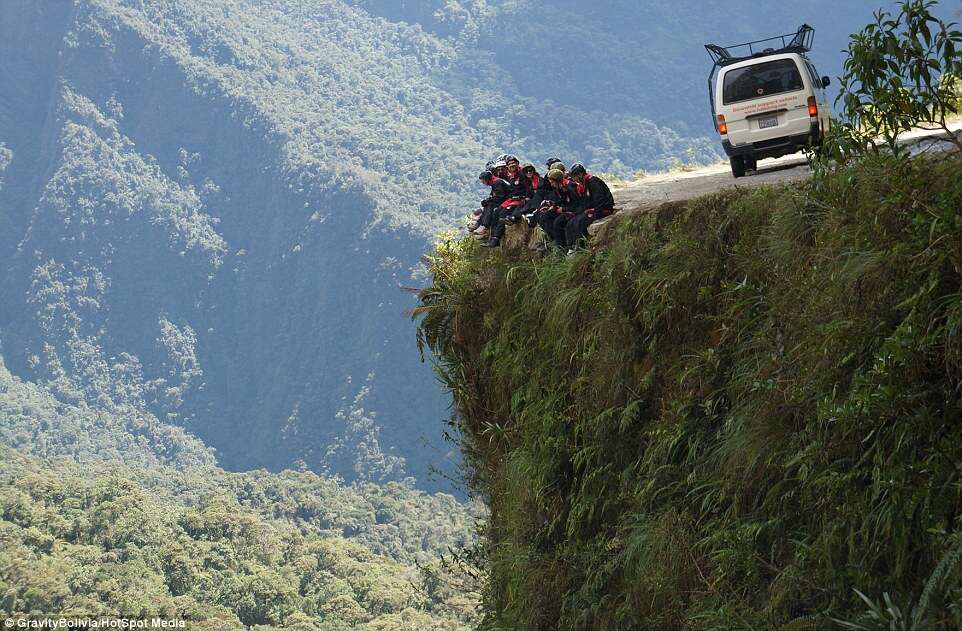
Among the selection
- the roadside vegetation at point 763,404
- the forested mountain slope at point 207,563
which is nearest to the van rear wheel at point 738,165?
the roadside vegetation at point 763,404

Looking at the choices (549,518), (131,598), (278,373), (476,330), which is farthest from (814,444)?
(278,373)

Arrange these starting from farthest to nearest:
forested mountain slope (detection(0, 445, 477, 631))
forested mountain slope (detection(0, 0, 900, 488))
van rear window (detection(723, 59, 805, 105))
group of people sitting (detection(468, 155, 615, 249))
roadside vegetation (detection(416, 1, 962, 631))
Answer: forested mountain slope (detection(0, 0, 900, 488))
forested mountain slope (detection(0, 445, 477, 631))
van rear window (detection(723, 59, 805, 105))
group of people sitting (detection(468, 155, 615, 249))
roadside vegetation (detection(416, 1, 962, 631))

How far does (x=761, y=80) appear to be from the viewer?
14812mm

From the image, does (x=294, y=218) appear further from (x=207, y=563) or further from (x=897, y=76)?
(x=897, y=76)

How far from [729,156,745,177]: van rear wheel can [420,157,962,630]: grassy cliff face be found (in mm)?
5839

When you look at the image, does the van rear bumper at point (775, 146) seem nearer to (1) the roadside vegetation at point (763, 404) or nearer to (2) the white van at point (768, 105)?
(2) the white van at point (768, 105)

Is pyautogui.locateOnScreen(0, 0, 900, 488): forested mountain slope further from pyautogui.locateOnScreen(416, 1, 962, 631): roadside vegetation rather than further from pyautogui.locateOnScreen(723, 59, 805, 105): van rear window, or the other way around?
pyautogui.locateOnScreen(416, 1, 962, 631): roadside vegetation

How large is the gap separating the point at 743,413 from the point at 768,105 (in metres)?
9.32

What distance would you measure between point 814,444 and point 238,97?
199 metres

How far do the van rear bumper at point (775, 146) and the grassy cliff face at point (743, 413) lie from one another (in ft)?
18.1

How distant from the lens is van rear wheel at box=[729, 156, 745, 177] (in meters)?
15.2

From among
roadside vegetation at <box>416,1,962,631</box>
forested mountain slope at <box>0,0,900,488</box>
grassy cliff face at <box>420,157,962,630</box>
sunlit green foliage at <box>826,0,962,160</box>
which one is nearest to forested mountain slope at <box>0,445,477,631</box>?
grassy cliff face at <box>420,157,962,630</box>

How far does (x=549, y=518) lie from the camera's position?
8.62 meters

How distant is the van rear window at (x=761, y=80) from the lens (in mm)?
14703
